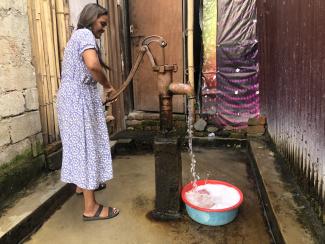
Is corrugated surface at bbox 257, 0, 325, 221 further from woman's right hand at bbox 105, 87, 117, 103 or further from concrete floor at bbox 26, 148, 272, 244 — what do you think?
woman's right hand at bbox 105, 87, 117, 103

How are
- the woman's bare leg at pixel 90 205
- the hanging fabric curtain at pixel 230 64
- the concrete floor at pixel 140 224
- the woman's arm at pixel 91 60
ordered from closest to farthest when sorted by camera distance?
the woman's arm at pixel 91 60, the concrete floor at pixel 140 224, the woman's bare leg at pixel 90 205, the hanging fabric curtain at pixel 230 64

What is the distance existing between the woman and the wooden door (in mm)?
3210

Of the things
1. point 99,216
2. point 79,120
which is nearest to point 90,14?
point 79,120

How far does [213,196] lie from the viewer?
3.57 metres

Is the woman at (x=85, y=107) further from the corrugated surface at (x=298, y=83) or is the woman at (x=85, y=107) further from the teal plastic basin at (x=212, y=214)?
the corrugated surface at (x=298, y=83)

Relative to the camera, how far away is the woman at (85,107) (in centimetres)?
313

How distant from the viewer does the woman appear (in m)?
3.13

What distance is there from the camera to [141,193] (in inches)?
165

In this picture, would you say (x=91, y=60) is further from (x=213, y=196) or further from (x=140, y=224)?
(x=213, y=196)

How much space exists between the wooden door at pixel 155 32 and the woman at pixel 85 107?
3.21 metres

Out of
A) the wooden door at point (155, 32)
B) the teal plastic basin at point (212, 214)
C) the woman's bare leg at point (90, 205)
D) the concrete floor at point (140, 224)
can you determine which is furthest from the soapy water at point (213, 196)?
the wooden door at point (155, 32)

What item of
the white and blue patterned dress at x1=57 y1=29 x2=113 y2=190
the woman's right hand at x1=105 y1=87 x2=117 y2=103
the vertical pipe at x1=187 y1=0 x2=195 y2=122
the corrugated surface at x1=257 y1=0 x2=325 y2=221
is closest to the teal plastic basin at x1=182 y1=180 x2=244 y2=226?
the corrugated surface at x1=257 y1=0 x2=325 y2=221

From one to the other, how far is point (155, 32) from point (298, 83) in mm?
3565

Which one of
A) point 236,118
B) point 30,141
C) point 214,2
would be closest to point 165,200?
point 30,141
